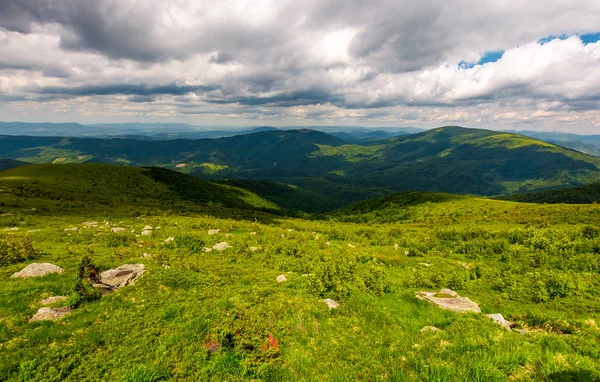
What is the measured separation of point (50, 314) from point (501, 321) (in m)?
19.3

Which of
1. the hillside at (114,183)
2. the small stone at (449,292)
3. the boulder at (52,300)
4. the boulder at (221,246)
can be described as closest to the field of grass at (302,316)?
the boulder at (52,300)

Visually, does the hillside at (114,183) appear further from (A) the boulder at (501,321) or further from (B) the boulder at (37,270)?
(A) the boulder at (501,321)

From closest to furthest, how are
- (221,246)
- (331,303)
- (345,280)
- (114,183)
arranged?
(331,303) < (345,280) < (221,246) < (114,183)

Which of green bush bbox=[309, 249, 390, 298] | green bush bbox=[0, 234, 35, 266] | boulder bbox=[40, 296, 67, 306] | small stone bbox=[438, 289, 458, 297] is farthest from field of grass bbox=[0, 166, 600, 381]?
small stone bbox=[438, 289, 458, 297]

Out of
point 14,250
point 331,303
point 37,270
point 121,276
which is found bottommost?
point 331,303

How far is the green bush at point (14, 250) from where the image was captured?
49.1 ft

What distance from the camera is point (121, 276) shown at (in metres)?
14.2

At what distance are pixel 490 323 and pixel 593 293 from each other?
26.5ft

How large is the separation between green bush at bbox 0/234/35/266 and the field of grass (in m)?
0.59

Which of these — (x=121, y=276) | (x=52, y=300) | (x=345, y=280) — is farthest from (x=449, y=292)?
(x=52, y=300)

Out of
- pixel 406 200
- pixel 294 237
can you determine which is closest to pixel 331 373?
pixel 294 237

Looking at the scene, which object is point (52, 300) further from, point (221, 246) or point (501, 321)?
point (501, 321)

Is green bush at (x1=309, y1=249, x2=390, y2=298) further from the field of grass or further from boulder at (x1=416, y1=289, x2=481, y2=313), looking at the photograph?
boulder at (x1=416, y1=289, x2=481, y2=313)

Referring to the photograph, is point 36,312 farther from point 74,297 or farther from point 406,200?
point 406,200
